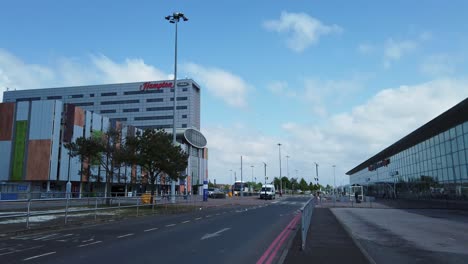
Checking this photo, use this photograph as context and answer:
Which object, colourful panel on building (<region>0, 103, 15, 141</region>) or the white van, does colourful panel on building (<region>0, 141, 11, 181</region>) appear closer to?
colourful panel on building (<region>0, 103, 15, 141</region>)

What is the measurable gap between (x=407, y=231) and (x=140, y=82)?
118 m

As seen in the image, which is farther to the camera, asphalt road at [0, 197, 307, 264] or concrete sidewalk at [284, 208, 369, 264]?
asphalt road at [0, 197, 307, 264]

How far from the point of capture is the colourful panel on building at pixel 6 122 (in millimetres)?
57562

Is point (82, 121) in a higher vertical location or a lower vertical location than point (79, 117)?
lower

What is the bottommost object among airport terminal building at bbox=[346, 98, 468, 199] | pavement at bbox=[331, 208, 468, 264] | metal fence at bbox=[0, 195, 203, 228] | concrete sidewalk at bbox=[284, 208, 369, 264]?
pavement at bbox=[331, 208, 468, 264]

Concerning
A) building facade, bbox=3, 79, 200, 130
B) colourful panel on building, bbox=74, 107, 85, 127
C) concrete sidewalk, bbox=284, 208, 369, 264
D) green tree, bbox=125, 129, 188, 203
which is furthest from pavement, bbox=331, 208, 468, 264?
building facade, bbox=3, 79, 200, 130

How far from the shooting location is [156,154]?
31531 millimetres

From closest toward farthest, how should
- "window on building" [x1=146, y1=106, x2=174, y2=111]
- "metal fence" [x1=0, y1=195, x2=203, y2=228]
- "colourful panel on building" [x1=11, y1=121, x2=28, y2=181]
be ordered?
"metal fence" [x1=0, y1=195, x2=203, y2=228]
"colourful panel on building" [x1=11, y1=121, x2=28, y2=181]
"window on building" [x1=146, y1=106, x2=174, y2=111]

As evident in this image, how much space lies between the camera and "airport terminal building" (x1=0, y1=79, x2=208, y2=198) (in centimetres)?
5666

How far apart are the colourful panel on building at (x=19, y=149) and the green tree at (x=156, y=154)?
32249 millimetres

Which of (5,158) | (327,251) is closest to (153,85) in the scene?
(5,158)

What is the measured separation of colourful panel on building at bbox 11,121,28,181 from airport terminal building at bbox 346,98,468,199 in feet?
175

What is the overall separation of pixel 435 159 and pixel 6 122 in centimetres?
5913

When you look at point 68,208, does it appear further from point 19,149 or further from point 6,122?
point 6,122
